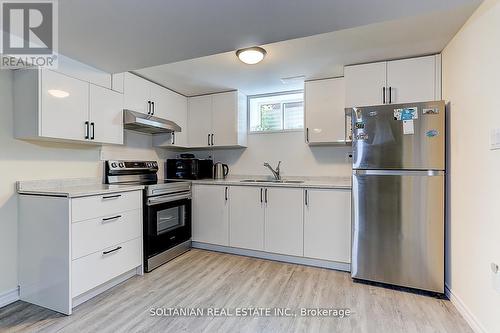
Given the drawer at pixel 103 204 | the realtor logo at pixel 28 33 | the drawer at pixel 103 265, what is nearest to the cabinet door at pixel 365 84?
the drawer at pixel 103 204

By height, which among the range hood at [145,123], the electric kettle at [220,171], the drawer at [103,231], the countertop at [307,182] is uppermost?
the range hood at [145,123]

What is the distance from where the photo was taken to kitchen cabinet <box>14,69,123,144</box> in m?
2.01

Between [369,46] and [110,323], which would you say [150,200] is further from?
[369,46]

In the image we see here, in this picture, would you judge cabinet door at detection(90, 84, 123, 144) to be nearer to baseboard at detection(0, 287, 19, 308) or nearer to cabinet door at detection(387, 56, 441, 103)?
baseboard at detection(0, 287, 19, 308)

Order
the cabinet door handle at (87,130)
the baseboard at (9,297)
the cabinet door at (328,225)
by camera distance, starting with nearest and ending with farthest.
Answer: the baseboard at (9,297) → the cabinet door handle at (87,130) → the cabinet door at (328,225)

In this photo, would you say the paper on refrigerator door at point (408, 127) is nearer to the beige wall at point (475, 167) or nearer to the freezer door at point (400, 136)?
the freezer door at point (400, 136)

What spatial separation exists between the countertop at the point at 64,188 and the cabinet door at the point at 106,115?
489mm

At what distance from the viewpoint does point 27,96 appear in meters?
2.04

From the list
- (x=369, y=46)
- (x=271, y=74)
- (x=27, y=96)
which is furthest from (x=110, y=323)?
A: (x=369, y=46)

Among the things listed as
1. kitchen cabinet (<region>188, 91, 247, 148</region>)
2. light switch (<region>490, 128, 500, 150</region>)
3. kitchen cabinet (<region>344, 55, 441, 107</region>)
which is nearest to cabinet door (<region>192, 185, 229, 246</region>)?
kitchen cabinet (<region>188, 91, 247, 148</region>)

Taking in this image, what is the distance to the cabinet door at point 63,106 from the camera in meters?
2.03

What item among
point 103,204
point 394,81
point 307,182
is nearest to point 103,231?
point 103,204

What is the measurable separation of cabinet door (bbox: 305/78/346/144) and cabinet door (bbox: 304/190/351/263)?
70 cm

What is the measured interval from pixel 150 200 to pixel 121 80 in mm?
1313
